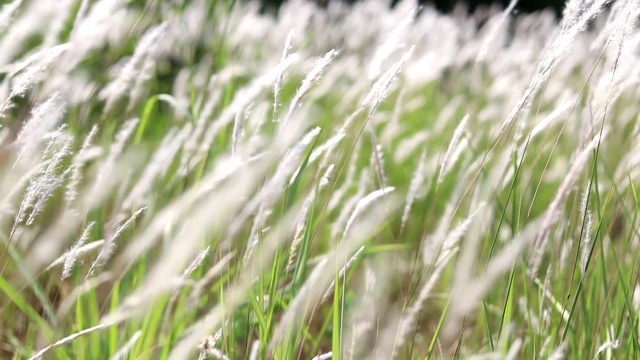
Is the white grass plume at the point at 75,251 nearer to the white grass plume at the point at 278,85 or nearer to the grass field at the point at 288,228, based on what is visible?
the grass field at the point at 288,228

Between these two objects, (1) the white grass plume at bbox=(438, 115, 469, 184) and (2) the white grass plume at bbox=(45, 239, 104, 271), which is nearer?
(2) the white grass plume at bbox=(45, 239, 104, 271)

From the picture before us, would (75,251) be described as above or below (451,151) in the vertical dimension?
above

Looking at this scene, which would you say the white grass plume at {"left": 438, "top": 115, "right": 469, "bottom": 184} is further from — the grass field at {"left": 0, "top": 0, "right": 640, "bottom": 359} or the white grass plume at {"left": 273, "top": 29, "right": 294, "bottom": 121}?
the white grass plume at {"left": 273, "top": 29, "right": 294, "bottom": 121}

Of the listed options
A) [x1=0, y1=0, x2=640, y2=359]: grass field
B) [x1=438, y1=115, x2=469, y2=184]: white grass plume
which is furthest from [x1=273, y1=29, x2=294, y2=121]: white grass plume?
[x1=438, y1=115, x2=469, y2=184]: white grass plume

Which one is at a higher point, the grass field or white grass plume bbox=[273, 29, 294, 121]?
A: white grass plume bbox=[273, 29, 294, 121]

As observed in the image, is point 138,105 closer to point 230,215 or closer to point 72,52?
point 72,52

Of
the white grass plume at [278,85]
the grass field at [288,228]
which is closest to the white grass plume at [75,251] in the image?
the grass field at [288,228]

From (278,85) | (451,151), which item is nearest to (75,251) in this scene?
(278,85)

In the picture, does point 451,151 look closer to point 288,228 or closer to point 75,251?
point 288,228

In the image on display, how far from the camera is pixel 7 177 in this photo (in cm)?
110

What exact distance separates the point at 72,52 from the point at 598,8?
87 centimetres

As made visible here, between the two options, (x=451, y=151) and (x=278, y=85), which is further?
(x=451, y=151)

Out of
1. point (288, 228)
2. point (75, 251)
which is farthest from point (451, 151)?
point (75, 251)

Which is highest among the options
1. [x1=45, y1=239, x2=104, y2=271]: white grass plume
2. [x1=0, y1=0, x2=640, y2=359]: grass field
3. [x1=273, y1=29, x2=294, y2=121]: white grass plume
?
[x1=273, y1=29, x2=294, y2=121]: white grass plume
